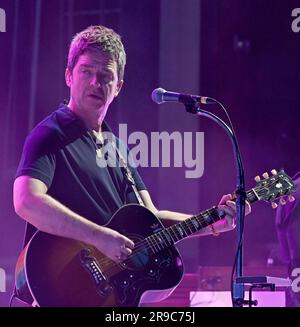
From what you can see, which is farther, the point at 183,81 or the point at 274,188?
the point at 183,81

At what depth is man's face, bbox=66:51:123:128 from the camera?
3.52m

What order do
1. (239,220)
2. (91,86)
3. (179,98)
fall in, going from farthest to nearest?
1. (91,86)
2. (179,98)
3. (239,220)

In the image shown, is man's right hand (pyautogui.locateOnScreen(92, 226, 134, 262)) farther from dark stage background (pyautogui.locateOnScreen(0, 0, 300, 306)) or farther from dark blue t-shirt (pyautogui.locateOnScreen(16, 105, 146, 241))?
dark stage background (pyautogui.locateOnScreen(0, 0, 300, 306))

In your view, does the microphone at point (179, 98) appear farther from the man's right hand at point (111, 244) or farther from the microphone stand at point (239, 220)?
the man's right hand at point (111, 244)

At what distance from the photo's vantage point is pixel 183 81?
4.02m

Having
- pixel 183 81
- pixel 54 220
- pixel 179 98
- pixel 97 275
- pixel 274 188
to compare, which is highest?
pixel 183 81

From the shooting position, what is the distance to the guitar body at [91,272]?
3.14m

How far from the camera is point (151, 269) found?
3.27 metres

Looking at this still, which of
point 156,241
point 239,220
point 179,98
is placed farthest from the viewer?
point 156,241

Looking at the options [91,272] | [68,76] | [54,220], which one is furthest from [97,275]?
[68,76]

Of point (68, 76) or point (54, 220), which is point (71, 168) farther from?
point (68, 76)

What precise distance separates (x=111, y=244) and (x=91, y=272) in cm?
16

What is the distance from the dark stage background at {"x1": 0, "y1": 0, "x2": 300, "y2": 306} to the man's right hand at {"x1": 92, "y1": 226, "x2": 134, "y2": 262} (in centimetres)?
74
